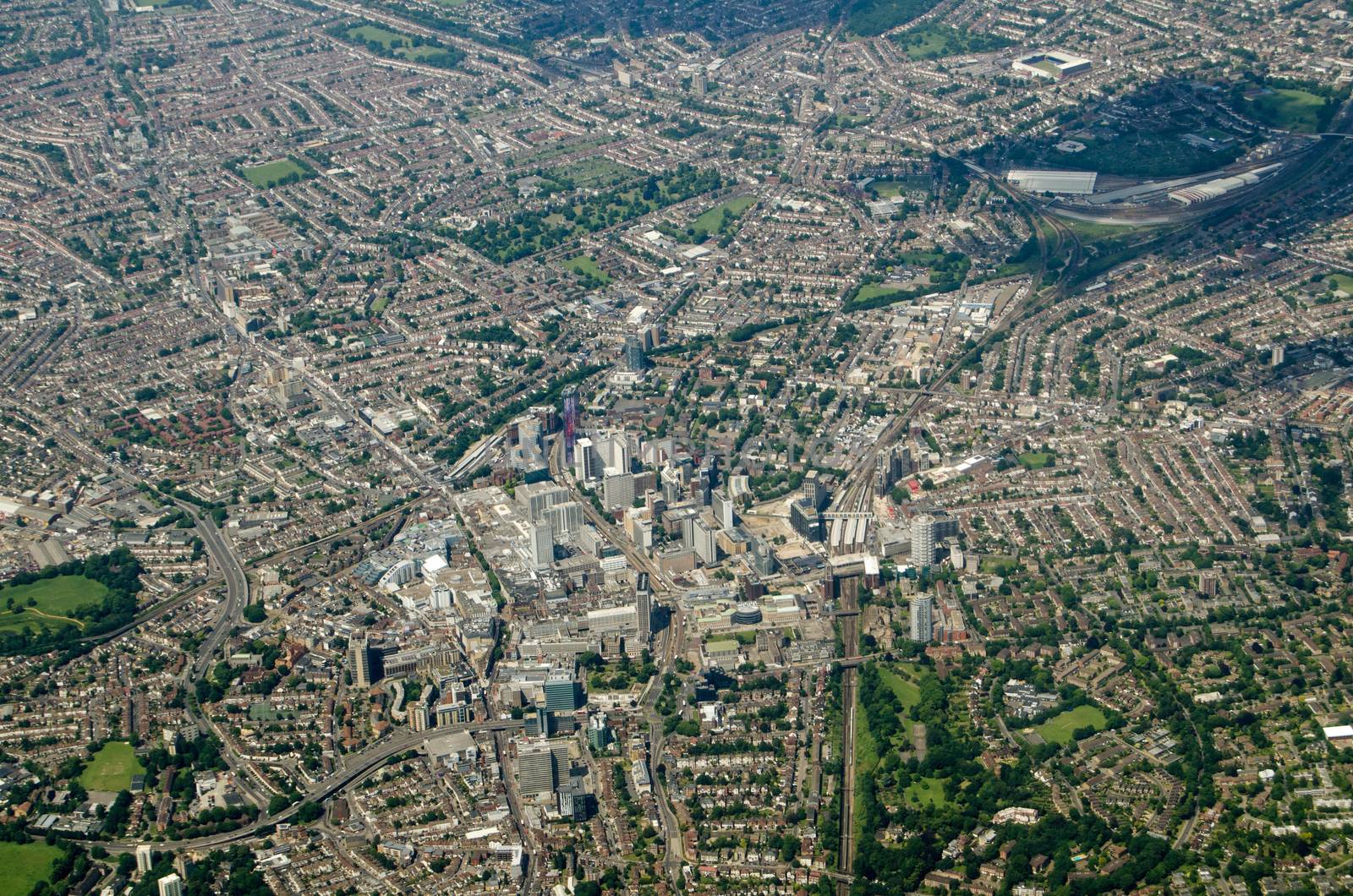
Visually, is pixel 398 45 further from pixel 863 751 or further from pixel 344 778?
pixel 863 751

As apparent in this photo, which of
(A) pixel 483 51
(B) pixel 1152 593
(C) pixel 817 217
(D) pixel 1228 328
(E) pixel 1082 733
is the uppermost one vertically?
(A) pixel 483 51

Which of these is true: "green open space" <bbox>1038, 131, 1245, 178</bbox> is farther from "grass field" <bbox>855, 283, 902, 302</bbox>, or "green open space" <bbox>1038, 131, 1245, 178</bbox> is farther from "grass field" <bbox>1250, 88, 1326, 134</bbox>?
"grass field" <bbox>855, 283, 902, 302</bbox>

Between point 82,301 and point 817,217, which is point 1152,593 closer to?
point 817,217

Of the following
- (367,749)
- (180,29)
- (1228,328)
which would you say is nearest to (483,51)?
(180,29)

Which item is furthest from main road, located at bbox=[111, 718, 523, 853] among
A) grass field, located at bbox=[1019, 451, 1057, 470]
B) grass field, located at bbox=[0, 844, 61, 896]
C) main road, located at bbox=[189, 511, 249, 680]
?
grass field, located at bbox=[1019, 451, 1057, 470]

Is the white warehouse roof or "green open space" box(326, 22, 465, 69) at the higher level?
"green open space" box(326, 22, 465, 69)

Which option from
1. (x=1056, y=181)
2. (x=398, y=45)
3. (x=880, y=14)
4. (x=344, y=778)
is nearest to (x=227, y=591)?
(x=344, y=778)

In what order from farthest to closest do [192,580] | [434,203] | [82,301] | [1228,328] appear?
[434,203] → [82,301] → [1228,328] → [192,580]
